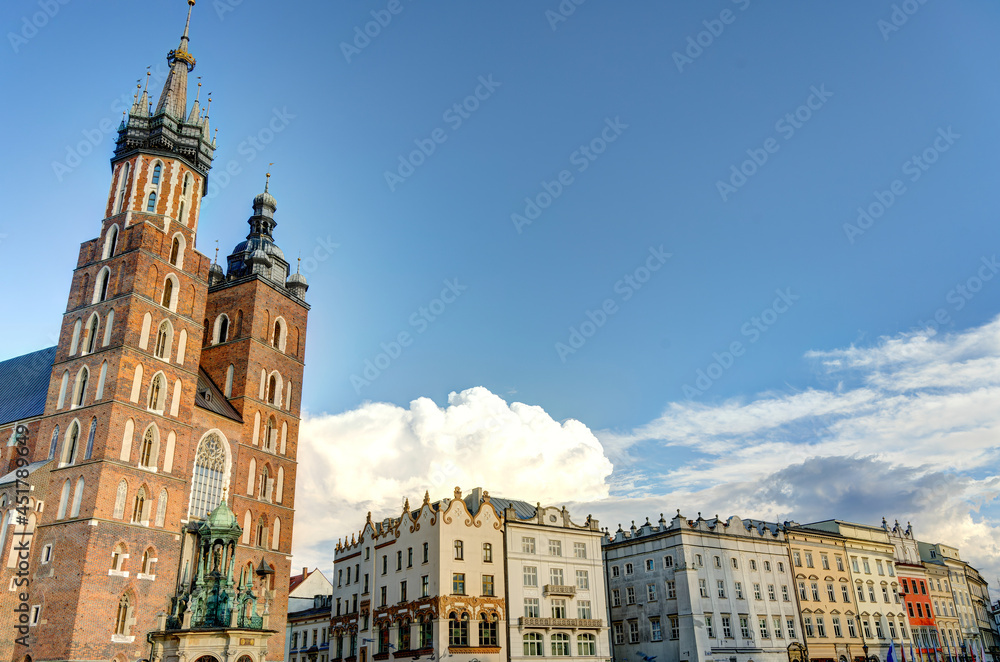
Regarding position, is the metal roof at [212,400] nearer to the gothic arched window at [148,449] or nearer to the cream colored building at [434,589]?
the gothic arched window at [148,449]

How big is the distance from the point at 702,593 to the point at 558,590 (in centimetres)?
1194

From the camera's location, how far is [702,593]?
5975 centimetres

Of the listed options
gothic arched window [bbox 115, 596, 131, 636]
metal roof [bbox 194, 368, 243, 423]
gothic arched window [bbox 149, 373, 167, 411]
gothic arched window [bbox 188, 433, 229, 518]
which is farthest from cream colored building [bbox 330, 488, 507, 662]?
gothic arched window [bbox 149, 373, 167, 411]

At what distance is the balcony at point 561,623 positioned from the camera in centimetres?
5434

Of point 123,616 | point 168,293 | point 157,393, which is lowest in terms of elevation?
point 123,616

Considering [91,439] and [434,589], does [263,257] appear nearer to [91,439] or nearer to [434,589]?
[91,439]

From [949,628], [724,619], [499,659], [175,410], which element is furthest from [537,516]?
[949,628]

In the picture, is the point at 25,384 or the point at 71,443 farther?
the point at 25,384

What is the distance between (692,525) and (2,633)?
47.7 m

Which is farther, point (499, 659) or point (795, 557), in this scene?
point (795, 557)

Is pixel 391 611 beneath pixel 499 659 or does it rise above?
above

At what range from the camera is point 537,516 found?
59.0 m

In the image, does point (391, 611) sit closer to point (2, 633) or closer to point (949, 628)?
point (2, 633)

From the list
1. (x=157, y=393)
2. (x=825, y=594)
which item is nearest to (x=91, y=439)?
(x=157, y=393)
